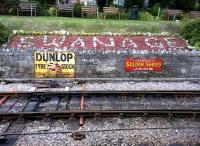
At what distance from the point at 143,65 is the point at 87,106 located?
5.53 meters

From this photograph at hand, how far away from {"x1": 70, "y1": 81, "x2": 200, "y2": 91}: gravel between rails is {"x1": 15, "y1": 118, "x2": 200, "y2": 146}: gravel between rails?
14.3ft

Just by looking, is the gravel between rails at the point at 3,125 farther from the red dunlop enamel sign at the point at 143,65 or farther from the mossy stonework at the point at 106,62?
the red dunlop enamel sign at the point at 143,65

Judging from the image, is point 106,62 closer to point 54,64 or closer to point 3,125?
point 54,64

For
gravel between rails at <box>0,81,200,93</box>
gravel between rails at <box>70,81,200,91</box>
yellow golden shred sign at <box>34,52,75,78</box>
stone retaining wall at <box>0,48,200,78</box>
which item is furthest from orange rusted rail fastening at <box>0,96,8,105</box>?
yellow golden shred sign at <box>34,52,75,78</box>

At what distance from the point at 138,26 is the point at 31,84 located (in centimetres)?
959

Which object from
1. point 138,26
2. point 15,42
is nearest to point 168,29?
point 138,26

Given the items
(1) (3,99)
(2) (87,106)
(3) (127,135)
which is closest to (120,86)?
(2) (87,106)

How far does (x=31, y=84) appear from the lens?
18297mm

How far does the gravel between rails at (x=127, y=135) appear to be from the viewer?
38.0 feet

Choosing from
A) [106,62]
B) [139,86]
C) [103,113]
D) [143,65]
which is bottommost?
[139,86]

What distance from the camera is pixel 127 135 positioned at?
1210cm

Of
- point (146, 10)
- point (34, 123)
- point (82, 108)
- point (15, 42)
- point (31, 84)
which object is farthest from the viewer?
point (146, 10)

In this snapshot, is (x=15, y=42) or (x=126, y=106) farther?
(x=15, y=42)

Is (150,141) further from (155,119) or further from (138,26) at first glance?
(138,26)
